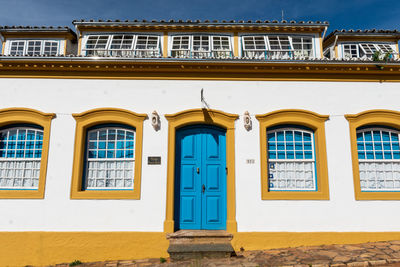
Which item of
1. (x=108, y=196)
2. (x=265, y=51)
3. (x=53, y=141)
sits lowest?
(x=108, y=196)

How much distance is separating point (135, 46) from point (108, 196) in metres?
4.51

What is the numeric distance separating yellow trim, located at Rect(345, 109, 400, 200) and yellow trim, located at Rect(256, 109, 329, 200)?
67 centimetres

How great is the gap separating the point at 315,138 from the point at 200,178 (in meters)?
2.99

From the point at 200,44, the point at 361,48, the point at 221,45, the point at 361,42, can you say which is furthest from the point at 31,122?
the point at 361,42

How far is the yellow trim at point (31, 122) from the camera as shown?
20.2ft

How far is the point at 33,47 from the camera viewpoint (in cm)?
863

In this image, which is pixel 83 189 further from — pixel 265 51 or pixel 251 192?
pixel 265 51

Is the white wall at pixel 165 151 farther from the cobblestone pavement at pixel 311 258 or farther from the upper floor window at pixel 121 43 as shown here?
the upper floor window at pixel 121 43

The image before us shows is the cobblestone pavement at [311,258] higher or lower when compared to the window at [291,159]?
lower

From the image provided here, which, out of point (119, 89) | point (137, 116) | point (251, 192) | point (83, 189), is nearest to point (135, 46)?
point (119, 89)

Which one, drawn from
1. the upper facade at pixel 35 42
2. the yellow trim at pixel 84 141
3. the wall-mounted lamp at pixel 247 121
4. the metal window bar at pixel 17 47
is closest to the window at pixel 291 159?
the wall-mounted lamp at pixel 247 121

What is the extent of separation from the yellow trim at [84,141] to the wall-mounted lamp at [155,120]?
0.21 m

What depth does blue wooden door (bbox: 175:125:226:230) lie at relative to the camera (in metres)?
6.31

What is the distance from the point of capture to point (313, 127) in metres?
6.52
